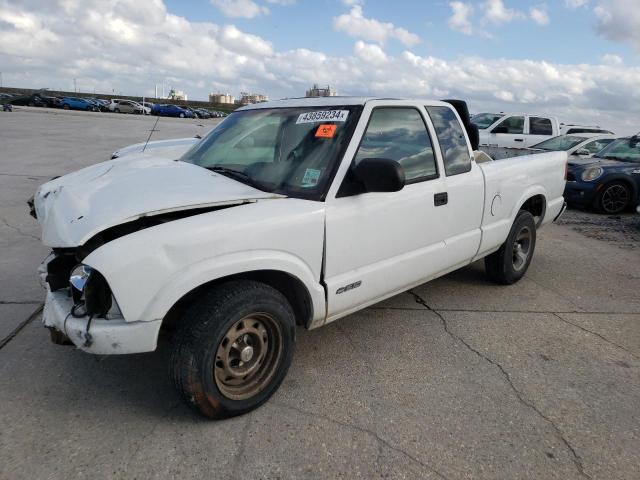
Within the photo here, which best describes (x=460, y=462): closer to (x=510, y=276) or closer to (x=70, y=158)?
(x=510, y=276)

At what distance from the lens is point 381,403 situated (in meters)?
2.85

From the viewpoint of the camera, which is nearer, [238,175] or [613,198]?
[238,175]

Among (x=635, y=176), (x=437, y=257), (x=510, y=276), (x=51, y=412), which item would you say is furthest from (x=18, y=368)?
(x=635, y=176)

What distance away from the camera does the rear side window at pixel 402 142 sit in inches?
127

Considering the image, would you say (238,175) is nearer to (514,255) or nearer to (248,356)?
(248,356)

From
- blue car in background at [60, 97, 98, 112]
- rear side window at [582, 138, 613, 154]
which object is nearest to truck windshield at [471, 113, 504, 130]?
rear side window at [582, 138, 613, 154]

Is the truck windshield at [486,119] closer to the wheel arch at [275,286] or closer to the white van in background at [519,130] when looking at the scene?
the white van in background at [519,130]

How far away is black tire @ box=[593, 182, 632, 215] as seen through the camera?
30.0 feet

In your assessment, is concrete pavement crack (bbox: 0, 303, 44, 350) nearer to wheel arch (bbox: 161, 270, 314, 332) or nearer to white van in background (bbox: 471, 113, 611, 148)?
wheel arch (bbox: 161, 270, 314, 332)

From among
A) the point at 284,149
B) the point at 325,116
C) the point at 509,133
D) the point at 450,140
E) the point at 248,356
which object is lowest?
the point at 248,356

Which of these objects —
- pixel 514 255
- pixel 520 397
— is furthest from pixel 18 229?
pixel 520 397

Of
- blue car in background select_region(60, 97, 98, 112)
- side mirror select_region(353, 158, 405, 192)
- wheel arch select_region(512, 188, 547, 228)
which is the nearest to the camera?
side mirror select_region(353, 158, 405, 192)

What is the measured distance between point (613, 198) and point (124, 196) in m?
9.34

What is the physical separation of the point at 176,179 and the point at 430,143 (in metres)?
1.92
